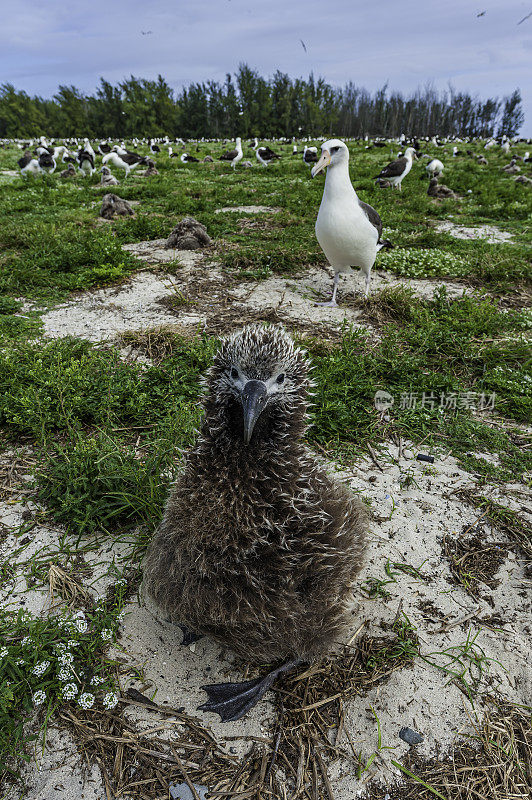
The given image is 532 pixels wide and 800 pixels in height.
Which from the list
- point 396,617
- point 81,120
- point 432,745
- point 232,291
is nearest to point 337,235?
point 232,291

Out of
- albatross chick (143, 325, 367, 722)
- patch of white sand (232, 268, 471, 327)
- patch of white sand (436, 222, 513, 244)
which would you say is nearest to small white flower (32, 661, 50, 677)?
albatross chick (143, 325, 367, 722)

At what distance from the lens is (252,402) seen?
2107 mm

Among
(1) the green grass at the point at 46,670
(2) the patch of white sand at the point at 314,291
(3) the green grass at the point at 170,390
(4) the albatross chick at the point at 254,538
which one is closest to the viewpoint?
(1) the green grass at the point at 46,670

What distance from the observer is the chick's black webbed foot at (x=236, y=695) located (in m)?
2.38

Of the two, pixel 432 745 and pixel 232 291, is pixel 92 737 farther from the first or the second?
pixel 232 291

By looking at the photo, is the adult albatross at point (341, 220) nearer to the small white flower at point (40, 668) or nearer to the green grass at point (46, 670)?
the green grass at point (46, 670)

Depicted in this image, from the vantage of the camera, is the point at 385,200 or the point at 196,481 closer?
the point at 196,481

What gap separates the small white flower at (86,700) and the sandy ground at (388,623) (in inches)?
7.6

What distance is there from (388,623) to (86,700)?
5.79 feet

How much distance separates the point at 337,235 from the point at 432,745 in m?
6.28

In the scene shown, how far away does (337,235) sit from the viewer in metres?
6.91

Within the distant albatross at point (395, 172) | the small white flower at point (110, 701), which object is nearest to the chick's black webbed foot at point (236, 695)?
the small white flower at point (110, 701)

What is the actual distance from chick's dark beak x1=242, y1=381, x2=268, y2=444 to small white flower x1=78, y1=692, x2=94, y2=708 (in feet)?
4.95

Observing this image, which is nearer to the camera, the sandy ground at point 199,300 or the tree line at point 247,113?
the sandy ground at point 199,300
